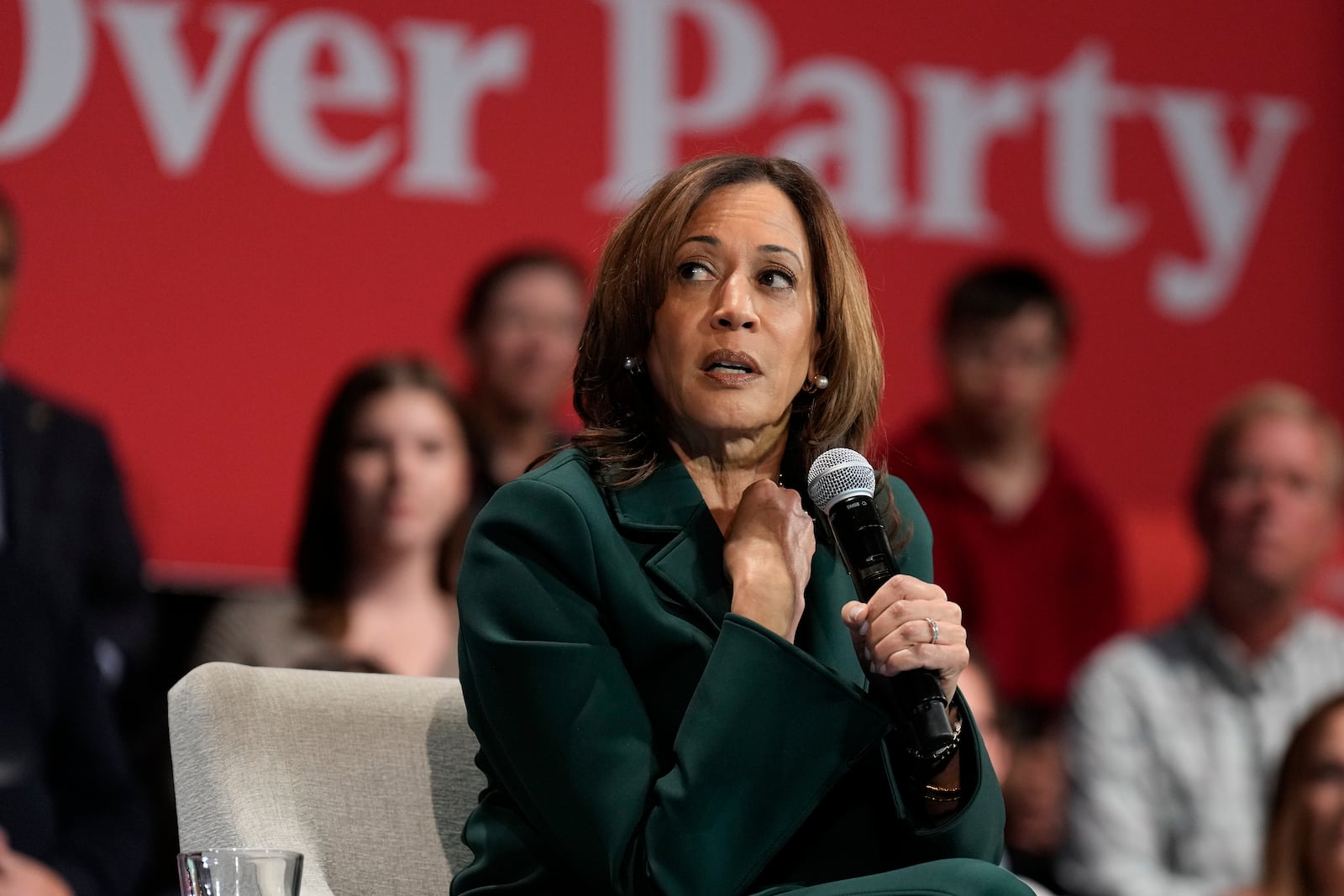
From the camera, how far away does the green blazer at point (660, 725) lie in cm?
179

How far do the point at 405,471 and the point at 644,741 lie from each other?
1941 mm

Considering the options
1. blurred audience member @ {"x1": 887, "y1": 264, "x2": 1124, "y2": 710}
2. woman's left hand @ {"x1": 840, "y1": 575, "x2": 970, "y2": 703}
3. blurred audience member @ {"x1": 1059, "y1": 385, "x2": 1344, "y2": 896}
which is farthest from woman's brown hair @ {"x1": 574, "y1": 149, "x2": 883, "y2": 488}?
blurred audience member @ {"x1": 887, "y1": 264, "x2": 1124, "y2": 710}

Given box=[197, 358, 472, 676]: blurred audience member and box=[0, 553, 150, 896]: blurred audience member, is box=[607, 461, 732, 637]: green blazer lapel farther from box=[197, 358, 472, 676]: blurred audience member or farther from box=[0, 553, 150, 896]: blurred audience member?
box=[197, 358, 472, 676]: blurred audience member

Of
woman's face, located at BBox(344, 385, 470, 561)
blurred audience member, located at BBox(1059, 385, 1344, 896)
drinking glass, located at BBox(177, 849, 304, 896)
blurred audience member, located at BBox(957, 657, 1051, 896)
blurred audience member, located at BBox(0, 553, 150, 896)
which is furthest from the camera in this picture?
A: blurred audience member, located at BBox(1059, 385, 1344, 896)

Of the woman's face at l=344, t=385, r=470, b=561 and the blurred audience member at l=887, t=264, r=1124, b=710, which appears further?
Result: the blurred audience member at l=887, t=264, r=1124, b=710

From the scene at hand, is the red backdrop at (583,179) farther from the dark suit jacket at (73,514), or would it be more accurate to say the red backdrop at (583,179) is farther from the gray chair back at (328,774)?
the gray chair back at (328,774)

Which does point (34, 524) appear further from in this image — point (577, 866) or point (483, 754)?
point (577, 866)

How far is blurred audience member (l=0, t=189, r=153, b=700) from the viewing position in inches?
147

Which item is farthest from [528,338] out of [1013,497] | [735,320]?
[735,320]

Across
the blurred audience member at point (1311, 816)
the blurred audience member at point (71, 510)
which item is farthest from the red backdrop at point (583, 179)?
the blurred audience member at point (1311, 816)

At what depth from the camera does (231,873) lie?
1.68 meters

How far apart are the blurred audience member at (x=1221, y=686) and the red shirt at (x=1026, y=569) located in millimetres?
218

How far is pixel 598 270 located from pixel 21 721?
4.71ft

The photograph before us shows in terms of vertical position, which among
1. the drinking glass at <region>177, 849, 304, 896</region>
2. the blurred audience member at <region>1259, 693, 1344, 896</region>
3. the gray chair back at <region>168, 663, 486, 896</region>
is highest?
the drinking glass at <region>177, 849, 304, 896</region>
